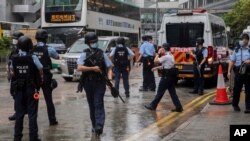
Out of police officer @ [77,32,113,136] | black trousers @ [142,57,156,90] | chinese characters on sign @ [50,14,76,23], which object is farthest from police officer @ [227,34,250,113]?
chinese characters on sign @ [50,14,76,23]

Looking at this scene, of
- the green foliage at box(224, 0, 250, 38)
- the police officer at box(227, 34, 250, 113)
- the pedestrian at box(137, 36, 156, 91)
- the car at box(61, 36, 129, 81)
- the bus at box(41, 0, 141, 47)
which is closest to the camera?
the police officer at box(227, 34, 250, 113)

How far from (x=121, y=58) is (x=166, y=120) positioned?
15.0 feet

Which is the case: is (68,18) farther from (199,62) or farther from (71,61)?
(199,62)

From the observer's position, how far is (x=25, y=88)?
8.50 meters

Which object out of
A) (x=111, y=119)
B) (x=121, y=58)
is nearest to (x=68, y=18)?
(x=121, y=58)

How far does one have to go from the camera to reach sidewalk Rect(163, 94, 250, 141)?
8922mm

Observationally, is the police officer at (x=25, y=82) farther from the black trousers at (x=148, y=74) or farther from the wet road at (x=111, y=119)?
the black trousers at (x=148, y=74)

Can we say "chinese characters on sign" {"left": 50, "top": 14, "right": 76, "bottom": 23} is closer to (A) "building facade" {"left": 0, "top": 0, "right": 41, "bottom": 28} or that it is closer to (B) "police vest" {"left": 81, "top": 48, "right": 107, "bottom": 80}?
(B) "police vest" {"left": 81, "top": 48, "right": 107, "bottom": 80}

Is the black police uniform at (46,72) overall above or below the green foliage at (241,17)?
below

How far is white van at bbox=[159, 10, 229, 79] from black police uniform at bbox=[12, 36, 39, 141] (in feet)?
33.7

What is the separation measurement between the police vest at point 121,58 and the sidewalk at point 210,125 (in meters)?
3.29

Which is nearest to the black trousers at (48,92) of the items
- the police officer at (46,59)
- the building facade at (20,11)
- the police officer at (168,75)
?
the police officer at (46,59)

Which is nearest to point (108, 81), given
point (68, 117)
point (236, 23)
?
point (68, 117)

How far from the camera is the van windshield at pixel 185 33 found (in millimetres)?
18891
